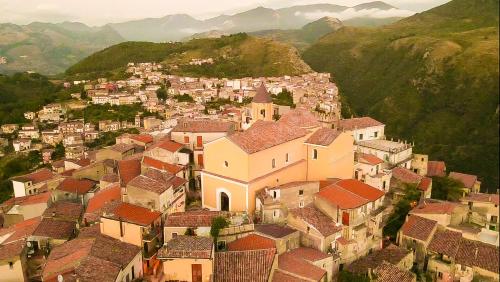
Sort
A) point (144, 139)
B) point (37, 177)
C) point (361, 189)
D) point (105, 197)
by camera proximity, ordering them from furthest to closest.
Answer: point (37, 177) < point (144, 139) < point (105, 197) < point (361, 189)

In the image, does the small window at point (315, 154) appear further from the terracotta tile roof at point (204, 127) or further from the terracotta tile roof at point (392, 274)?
the terracotta tile roof at point (392, 274)

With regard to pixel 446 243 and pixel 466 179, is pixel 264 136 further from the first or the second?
pixel 466 179

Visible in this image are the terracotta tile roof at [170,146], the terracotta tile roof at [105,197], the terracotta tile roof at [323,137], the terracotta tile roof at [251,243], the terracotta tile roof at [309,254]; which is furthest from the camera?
the terracotta tile roof at [170,146]

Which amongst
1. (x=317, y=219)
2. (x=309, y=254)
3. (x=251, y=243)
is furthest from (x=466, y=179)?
(x=251, y=243)

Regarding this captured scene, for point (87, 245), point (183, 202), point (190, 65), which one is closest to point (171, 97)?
point (190, 65)

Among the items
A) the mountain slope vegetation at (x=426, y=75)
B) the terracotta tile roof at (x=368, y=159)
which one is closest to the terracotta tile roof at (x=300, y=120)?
the terracotta tile roof at (x=368, y=159)

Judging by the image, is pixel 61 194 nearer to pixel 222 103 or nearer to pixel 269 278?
pixel 269 278
